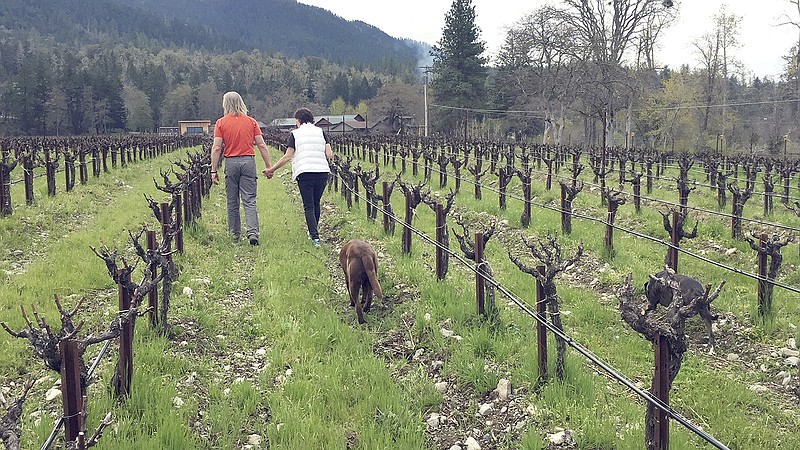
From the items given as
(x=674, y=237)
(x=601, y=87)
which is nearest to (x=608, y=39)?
(x=601, y=87)

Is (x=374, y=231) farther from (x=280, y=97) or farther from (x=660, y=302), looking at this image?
(x=280, y=97)

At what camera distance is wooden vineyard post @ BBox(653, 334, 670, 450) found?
10.2 ft

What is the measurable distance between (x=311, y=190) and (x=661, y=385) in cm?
616

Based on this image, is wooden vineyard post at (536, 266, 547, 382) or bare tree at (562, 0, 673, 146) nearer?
wooden vineyard post at (536, 266, 547, 382)

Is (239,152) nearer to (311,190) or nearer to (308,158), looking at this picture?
(308,158)

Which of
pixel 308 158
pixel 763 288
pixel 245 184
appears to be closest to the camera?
pixel 763 288

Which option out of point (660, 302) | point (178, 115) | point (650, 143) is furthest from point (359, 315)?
point (178, 115)

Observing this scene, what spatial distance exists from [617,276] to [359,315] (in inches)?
141

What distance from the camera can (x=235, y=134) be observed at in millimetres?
8484

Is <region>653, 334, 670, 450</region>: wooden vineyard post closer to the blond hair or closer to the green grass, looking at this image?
the green grass

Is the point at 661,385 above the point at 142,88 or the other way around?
the other way around

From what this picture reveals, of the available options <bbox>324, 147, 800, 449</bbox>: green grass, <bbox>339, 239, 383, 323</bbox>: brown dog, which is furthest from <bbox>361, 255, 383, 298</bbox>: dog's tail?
<bbox>324, 147, 800, 449</bbox>: green grass

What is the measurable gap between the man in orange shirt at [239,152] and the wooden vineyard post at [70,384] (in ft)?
18.9

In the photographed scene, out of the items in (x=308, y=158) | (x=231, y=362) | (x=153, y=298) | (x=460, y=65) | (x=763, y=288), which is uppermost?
(x=460, y=65)
